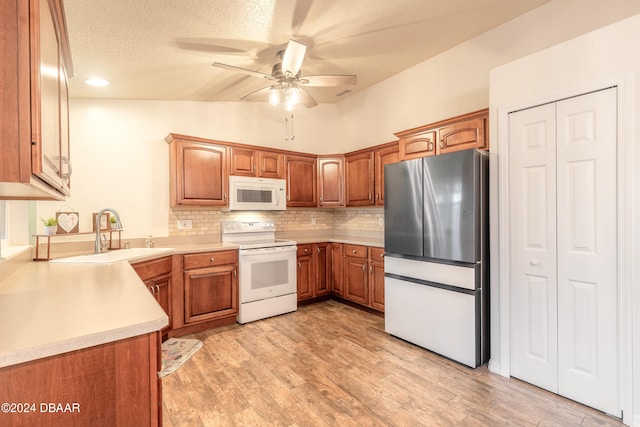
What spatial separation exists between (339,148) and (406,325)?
2.96m

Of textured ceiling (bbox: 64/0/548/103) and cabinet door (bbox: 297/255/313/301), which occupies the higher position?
textured ceiling (bbox: 64/0/548/103)

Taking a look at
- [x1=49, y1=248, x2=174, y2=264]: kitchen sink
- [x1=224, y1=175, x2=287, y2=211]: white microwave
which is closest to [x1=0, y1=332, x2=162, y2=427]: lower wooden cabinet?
[x1=49, y1=248, x2=174, y2=264]: kitchen sink

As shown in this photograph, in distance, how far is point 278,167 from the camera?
408cm

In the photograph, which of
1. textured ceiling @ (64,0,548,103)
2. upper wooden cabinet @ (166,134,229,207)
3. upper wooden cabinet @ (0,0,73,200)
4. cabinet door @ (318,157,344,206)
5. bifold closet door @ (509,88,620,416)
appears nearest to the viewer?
upper wooden cabinet @ (0,0,73,200)

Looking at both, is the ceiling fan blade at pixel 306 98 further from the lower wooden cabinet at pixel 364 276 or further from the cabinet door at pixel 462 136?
the lower wooden cabinet at pixel 364 276

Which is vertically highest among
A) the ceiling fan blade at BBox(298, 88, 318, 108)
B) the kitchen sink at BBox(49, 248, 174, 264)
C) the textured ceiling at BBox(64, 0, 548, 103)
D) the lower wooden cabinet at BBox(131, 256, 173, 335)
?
the textured ceiling at BBox(64, 0, 548, 103)

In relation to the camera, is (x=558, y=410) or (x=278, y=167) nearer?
(x=558, y=410)

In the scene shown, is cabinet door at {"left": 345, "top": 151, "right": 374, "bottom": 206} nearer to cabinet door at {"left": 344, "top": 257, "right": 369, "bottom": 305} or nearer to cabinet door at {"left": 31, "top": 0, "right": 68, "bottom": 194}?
cabinet door at {"left": 344, "top": 257, "right": 369, "bottom": 305}

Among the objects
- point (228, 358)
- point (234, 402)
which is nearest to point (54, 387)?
point (234, 402)

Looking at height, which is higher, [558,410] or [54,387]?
[54,387]

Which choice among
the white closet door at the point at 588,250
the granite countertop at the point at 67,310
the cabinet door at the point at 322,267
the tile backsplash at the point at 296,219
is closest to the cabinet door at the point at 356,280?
the cabinet door at the point at 322,267

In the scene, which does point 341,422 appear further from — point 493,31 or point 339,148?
point 339,148

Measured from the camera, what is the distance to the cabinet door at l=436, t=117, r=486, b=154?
266 cm

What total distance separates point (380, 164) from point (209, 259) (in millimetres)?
2328
